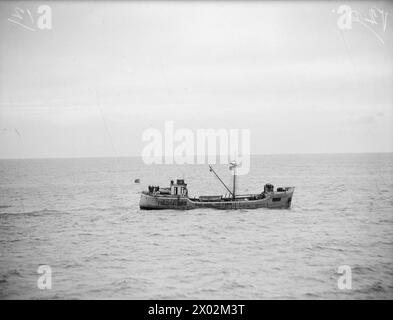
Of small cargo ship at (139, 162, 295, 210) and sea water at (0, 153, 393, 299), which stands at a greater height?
small cargo ship at (139, 162, 295, 210)

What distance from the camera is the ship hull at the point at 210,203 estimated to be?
49.1 meters

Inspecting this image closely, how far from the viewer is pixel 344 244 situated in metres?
33.3

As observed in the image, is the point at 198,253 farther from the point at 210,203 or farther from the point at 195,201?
the point at 195,201

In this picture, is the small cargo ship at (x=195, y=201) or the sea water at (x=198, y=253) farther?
the small cargo ship at (x=195, y=201)

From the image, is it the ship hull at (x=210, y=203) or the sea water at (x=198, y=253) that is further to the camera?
the ship hull at (x=210, y=203)

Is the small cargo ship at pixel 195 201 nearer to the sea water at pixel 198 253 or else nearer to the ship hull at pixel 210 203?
the ship hull at pixel 210 203

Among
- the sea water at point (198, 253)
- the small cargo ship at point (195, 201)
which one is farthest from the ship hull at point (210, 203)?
the sea water at point (198, 253)

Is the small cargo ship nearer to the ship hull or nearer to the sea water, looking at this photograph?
the ship hull

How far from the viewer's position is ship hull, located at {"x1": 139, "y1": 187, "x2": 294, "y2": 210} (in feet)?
161

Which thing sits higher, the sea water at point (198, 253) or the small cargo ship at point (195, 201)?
the small cargo ship at point (195, 201)

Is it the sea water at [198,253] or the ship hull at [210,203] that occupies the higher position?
the ship hull at [210,203]

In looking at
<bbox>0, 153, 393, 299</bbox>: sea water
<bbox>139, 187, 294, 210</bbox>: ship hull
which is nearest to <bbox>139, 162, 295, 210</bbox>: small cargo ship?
<bbox>139, 187, 294, 210</bbox>: ship hull

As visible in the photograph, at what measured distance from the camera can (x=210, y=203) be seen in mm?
49875

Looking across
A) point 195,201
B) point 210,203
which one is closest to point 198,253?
point 210,203
